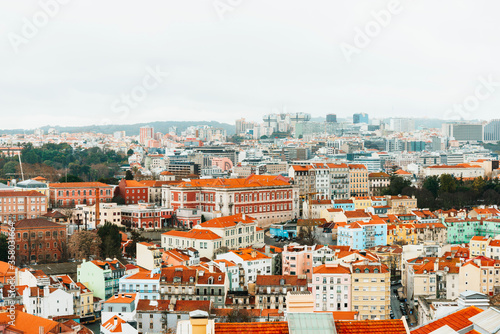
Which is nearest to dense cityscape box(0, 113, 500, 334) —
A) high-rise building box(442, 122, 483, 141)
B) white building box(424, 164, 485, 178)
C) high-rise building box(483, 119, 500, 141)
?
white building box(424, 164, 485, 178)

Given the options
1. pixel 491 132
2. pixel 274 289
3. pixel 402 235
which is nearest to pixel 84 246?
pixel 274 289

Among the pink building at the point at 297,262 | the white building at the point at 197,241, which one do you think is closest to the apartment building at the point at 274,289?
the pink building at the point at 297,262

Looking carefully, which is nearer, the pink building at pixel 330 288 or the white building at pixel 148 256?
the pink building at pixel 330 288

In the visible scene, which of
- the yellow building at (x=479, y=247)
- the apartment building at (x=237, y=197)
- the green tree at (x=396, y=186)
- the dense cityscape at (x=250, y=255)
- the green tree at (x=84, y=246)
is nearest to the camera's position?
the dense cityscape at (x=250, y=255)

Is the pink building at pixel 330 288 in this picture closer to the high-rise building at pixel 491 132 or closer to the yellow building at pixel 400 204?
the yellow building at pixel 400 204

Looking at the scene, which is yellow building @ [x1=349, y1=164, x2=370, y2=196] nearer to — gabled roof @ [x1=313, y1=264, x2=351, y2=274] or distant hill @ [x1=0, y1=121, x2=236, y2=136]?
gabled roof @ [x1=313, y1=264, x2=351, y2=274]

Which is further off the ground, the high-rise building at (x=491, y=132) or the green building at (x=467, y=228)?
the high-rise building at (x=491, y=132)
